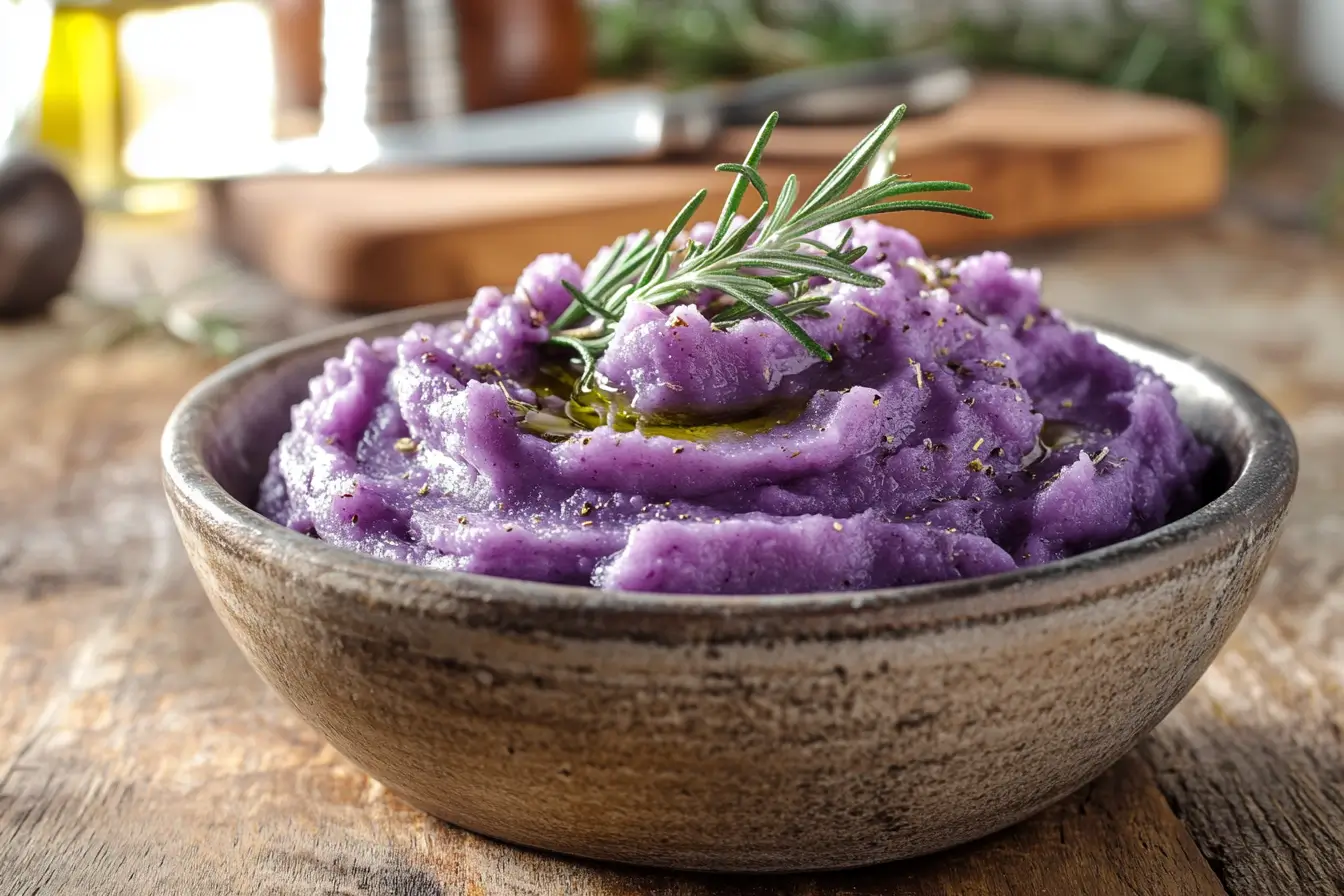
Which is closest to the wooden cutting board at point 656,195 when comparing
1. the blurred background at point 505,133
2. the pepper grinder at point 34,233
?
the blurred background at point 505,133

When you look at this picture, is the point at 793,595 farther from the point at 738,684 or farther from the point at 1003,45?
the point at 1003,45

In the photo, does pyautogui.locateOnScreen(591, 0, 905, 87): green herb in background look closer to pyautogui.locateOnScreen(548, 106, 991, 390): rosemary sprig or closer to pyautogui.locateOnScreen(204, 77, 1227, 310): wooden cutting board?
pyautogui.locateOnScreen(204, 77, 1227, 310): wooden cutting board

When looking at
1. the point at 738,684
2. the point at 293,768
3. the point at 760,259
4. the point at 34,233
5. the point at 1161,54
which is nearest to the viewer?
the point at 738,684

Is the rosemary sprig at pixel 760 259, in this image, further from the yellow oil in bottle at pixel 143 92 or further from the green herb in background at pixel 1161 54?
the green herb in background at pixel 1161 54

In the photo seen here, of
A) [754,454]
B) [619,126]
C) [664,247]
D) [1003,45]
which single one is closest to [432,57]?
[619,126]

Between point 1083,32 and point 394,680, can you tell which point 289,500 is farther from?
point 1083,32

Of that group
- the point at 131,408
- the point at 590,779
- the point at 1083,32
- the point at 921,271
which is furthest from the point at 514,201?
the point at 1083,32
